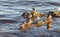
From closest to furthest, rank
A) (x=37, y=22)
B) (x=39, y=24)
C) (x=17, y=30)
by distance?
(x=17, y=30) < (x=39, y=24) < (x=37, y=22)

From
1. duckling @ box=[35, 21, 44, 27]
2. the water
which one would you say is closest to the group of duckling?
duckling @ box=[35, 21, 44, 27]

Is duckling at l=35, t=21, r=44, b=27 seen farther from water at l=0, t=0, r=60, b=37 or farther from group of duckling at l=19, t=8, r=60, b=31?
water at l=0, t=0, r=60, b=37

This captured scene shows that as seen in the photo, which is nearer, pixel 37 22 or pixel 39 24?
pixel 39 24

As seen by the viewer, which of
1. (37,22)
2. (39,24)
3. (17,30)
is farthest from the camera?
(37,22)

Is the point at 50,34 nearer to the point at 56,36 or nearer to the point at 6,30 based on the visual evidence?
the point at 56,36

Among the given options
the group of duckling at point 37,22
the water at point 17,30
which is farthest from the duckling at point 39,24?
the water at point 17,30

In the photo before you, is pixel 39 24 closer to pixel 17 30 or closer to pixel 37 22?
pixel 37 22

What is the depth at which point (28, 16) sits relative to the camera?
7992 mm

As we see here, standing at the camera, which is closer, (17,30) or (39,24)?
(17,30)

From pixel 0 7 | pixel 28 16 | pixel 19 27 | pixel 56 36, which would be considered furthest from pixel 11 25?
pixel 0 7

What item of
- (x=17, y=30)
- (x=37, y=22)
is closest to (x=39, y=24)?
(x=37, y=22)

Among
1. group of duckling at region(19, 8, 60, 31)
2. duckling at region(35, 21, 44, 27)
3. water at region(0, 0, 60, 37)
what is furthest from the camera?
duckling at region(35, 21, 44, 27)

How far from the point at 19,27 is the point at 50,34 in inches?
38.0

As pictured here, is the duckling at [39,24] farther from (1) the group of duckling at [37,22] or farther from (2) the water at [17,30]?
(2) the water at [17,30]
